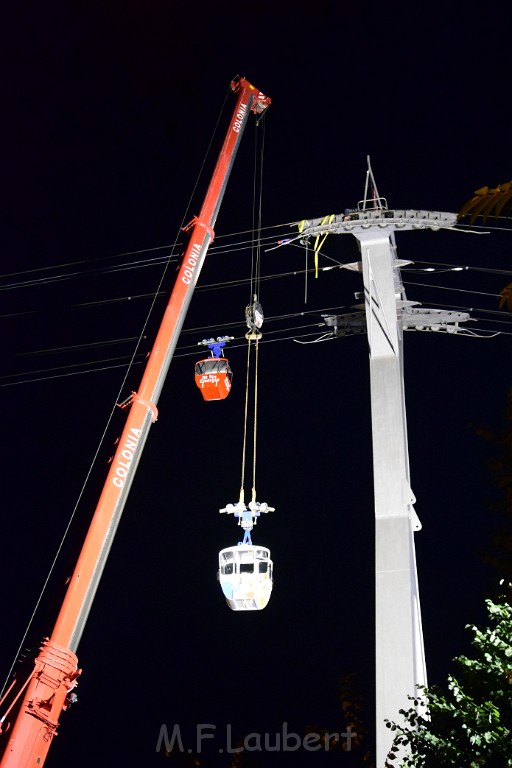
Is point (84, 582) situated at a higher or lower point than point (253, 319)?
lower

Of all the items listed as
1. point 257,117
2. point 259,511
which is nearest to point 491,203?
point 259,511

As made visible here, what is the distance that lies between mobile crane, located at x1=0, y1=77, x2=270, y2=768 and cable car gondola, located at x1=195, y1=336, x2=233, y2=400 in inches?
162

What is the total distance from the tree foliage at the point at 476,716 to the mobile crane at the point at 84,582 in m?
4.31

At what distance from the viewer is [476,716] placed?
10891mm

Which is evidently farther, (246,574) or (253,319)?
(253,319)

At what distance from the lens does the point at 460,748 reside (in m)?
11.1

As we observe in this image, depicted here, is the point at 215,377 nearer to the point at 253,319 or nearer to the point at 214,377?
the point at 214,377

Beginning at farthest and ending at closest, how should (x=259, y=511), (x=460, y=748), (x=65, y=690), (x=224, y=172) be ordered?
1. (x=224, y=172)
2. (x=259, y=511)
3. (x=460, y=748)
4. (x=65, y=690)

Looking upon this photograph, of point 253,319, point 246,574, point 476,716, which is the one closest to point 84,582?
point 476,716

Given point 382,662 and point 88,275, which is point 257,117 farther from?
point 382,662

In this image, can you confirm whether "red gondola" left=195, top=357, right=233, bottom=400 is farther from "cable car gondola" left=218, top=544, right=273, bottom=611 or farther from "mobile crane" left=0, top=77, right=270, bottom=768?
"mobile crane" left=0, top=77, right=270, bottom=768

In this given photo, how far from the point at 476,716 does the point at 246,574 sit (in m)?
7.42

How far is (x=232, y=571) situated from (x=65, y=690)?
7.73 meters

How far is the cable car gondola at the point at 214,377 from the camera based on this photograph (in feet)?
65.0
